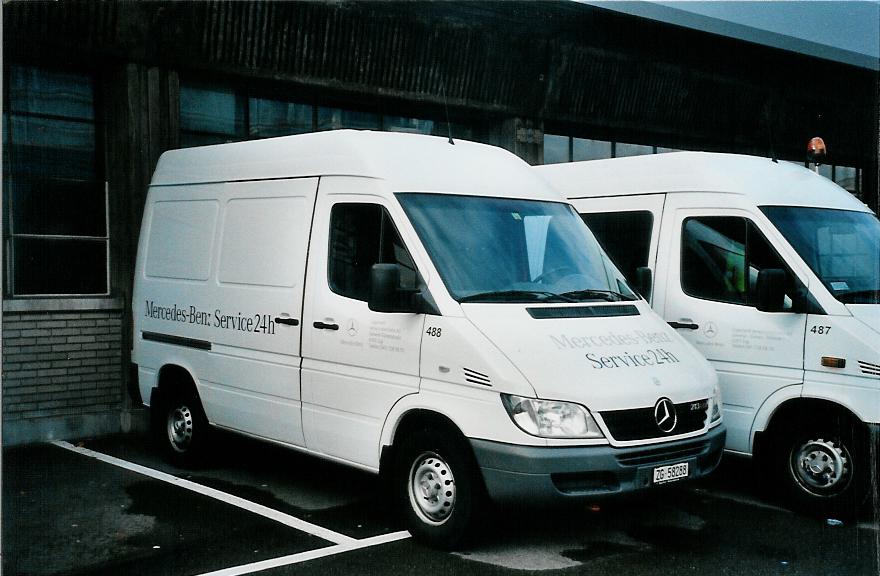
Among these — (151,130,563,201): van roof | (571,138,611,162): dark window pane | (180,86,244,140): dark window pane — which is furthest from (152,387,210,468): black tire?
(571,138,611,162): dark window pane

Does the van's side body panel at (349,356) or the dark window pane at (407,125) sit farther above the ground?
the dark window pane at (407,125)

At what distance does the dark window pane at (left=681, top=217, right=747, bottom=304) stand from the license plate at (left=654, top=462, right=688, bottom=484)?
5.94ft

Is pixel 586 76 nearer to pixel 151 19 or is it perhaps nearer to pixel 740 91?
pixel 740 91

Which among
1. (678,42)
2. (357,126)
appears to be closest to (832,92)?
(678,42)

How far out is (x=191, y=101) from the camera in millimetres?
10180

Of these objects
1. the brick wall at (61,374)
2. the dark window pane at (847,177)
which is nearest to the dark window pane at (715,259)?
the brick wall at (61,374)

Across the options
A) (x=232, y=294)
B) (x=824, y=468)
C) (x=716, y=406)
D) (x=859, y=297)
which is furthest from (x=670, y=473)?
(x=232, y=294)

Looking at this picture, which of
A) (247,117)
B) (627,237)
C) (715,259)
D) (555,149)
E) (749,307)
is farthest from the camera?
(555,149)

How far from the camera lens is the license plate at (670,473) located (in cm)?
553

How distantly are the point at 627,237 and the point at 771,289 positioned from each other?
65.0 inches

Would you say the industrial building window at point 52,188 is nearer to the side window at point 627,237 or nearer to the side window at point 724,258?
the side window at point 627,237

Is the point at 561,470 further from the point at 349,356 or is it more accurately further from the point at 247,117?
the point at 247,117

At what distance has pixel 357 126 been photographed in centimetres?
1148

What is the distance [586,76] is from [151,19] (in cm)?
609
